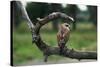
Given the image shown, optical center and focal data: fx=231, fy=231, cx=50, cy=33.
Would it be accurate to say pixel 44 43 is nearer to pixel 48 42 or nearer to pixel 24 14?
pixel 48 42

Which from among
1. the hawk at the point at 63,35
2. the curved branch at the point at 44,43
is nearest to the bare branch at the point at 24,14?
the curved branch at the point at 44,43

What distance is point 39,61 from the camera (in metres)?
2.71

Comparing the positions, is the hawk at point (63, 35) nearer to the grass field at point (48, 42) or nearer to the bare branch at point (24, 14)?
the grass field at point (48, 42)

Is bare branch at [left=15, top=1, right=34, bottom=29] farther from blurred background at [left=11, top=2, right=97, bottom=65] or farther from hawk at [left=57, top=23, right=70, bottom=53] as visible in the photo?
hawk at [left=57, top=23, right=70, bottom=53]

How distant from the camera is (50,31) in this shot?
276cm

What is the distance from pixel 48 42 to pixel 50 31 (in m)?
0.13

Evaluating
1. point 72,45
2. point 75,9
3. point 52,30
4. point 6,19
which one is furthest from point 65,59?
point 6,19

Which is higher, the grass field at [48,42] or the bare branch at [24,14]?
the bare branch at [24,14]

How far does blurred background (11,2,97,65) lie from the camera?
8.55 ft

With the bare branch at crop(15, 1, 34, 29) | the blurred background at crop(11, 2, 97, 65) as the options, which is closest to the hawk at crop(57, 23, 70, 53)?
the blurred background at crop(11, 2, 97, 65)

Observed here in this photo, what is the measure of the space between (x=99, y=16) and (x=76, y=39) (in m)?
0.47

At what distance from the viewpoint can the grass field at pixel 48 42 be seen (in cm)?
262

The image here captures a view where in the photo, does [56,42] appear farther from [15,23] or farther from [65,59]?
[15,23]

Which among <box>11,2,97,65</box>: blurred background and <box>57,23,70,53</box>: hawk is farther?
<box>57,23,70,53</box>: hawk
